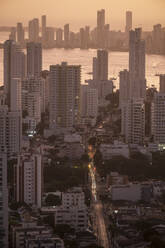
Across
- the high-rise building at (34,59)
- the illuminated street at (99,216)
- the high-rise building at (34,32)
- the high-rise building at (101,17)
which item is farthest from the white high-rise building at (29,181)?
the high-rise building at (34,32)

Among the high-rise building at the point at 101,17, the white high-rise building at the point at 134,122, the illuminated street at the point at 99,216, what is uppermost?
the high-rise building at the point at 101,17

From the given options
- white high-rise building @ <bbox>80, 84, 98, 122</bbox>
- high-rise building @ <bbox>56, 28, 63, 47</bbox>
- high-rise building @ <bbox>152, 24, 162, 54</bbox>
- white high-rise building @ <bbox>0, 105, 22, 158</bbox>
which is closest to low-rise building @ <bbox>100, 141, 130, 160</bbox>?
white high-rise building @ <bbox>0, 105, 22, 158</bbox>

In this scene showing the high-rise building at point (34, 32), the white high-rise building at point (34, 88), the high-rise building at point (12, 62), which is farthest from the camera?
the high-rise building at point (34, 32)

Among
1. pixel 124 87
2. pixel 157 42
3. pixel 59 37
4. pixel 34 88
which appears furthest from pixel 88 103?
pixel 59 37

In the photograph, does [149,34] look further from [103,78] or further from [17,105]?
[17,105]

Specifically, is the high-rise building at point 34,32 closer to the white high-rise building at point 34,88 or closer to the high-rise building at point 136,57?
the high-rise building at point 136,57

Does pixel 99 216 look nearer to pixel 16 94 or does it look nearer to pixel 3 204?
pixel 3 204
